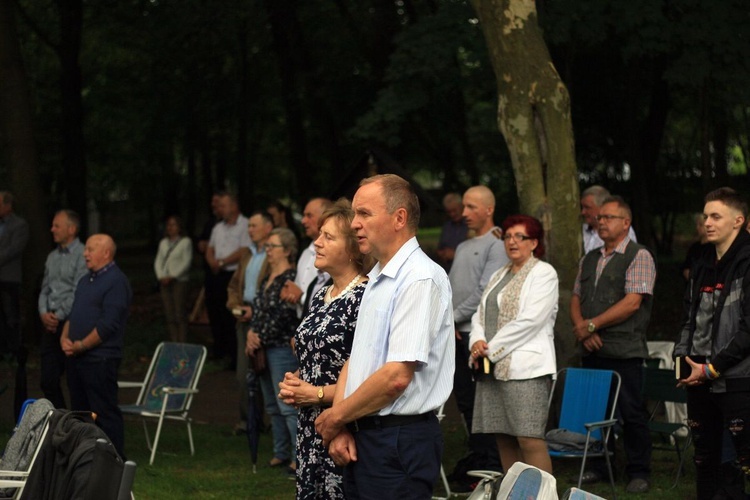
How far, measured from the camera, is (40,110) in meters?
30.0

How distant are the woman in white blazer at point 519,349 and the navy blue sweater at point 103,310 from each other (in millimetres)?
2963

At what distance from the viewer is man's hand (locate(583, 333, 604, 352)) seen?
8414 mm

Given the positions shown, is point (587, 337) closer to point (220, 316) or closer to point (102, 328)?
point (102, 328)

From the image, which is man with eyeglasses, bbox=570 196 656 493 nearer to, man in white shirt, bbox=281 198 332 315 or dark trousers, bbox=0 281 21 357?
man in white shirt, bbox=281 198 332 315

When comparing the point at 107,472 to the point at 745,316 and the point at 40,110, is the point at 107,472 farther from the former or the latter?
the point at 40,110

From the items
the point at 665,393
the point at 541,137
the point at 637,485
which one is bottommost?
the point at 637,485

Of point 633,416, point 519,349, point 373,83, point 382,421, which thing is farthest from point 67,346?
point 373,83

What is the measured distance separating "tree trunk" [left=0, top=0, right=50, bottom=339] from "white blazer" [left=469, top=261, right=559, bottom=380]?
10903 mm

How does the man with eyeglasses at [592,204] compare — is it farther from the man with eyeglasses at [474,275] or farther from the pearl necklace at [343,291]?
the pearl necklace at [343,291]

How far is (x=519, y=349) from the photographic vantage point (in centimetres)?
751

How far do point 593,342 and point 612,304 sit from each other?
31 centimetres

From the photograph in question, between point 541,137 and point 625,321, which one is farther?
point 541,137

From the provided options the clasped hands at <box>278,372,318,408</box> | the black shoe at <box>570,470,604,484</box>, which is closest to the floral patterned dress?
the clasped hands at <box>278,372,318,408</box>

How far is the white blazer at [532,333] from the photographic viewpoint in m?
7.48
